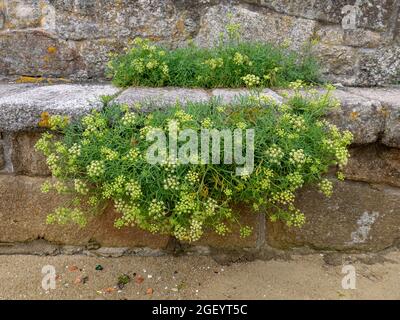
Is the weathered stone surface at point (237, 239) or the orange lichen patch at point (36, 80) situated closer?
the weathered stone surface at point (237, 239)

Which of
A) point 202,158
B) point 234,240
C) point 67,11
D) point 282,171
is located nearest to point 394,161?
point 282,171

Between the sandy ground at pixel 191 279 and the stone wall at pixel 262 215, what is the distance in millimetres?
83

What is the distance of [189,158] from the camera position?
1.52 m

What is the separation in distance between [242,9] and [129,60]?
0.70 metres

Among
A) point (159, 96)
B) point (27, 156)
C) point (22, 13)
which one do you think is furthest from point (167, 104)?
point (22, 13)

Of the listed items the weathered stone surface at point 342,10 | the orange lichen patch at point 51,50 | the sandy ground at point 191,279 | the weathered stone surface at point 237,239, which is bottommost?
the sandy ground at point 191,279

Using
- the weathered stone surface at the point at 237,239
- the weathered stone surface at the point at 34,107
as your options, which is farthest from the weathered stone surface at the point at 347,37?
the weathered stone surface at the point at 34,107

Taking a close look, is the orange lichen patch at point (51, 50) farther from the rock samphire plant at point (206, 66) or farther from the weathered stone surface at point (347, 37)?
the weathered stone surface at point (347, 37)

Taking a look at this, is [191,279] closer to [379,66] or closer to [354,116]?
[354,116]

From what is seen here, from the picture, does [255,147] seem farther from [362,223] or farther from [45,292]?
[45,292]

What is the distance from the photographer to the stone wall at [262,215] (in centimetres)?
180

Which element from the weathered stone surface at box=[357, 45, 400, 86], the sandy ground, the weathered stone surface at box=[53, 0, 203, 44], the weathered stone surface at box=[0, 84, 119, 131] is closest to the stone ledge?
the weathered stone surface at box=[0, 84, 119, 131]

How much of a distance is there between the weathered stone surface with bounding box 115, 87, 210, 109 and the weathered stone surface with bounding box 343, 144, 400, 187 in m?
0.73

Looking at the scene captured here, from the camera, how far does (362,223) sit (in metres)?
1.96
